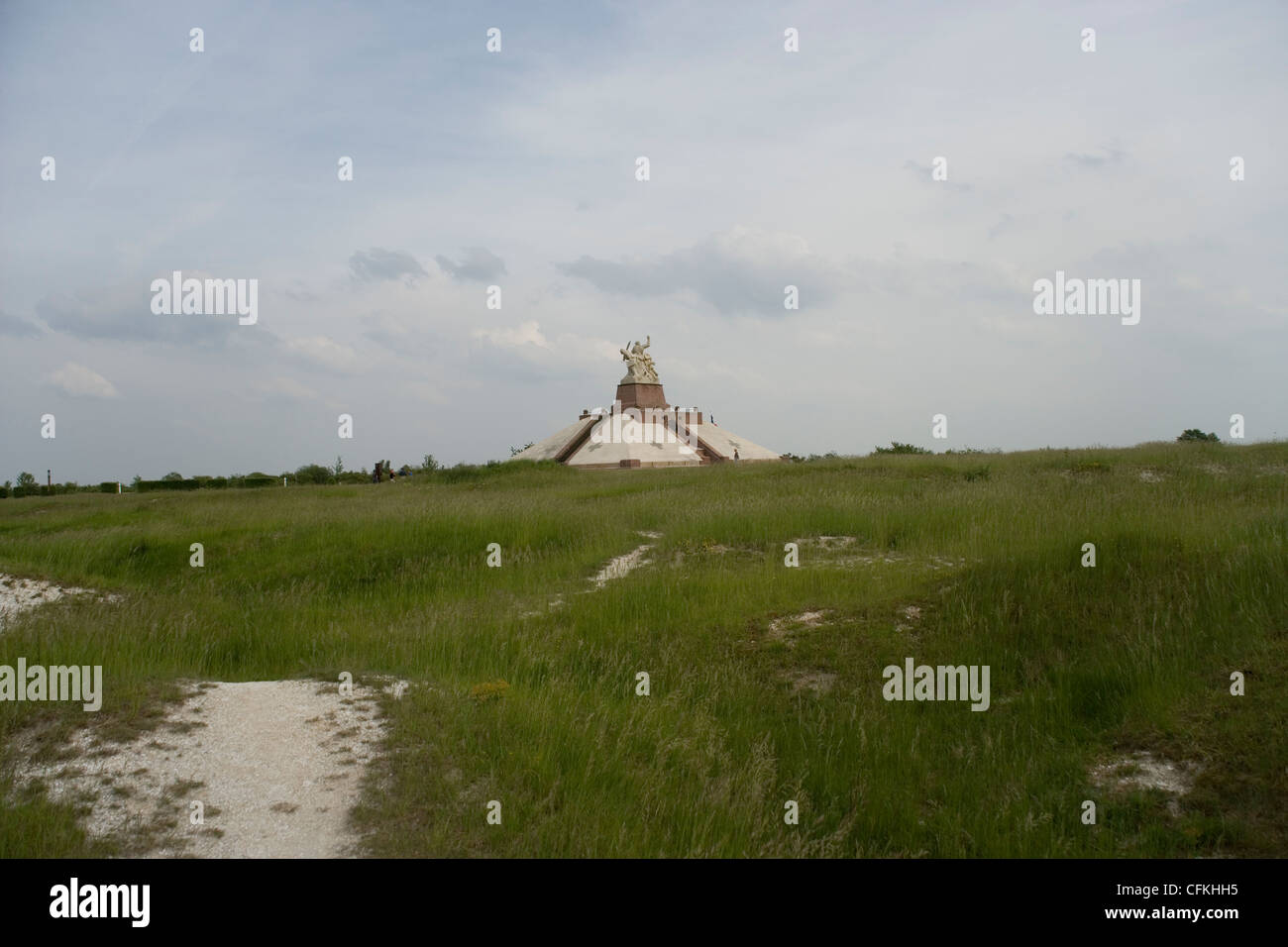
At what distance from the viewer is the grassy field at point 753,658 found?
5492mm

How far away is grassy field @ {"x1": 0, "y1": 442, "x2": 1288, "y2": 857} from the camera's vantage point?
5.49 meters

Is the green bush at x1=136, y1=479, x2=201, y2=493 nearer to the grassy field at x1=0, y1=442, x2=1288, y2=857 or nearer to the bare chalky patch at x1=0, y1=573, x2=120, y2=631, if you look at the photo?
the grassy field at x1=0, y1=442, x2=1288, y2=857

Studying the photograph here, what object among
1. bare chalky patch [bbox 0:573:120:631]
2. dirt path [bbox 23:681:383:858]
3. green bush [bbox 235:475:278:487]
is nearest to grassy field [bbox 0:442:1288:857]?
dirt path [bbox 23:681:383:858]

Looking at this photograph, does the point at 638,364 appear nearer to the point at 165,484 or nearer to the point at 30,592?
the point at 165,484

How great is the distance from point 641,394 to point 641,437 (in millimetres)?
6480

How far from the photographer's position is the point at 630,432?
44.0 metres

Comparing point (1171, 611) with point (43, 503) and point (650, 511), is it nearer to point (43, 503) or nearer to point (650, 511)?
point (650, 511)

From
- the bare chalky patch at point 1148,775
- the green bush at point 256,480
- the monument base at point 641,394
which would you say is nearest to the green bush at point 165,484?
the green bush at point 256,480

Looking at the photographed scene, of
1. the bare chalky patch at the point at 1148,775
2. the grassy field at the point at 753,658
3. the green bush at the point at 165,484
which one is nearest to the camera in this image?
the grassy field at the point at 753,658

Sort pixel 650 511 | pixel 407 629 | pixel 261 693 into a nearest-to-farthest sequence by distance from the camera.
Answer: pixel 261 693
pixel 407 629
pixel 650 511

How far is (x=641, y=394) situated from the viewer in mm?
49375

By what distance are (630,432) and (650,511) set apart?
26.9m

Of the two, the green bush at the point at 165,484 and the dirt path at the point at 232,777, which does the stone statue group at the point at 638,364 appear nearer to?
the green bush at the point at 165,484

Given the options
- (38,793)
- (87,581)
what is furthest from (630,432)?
(38,793)
